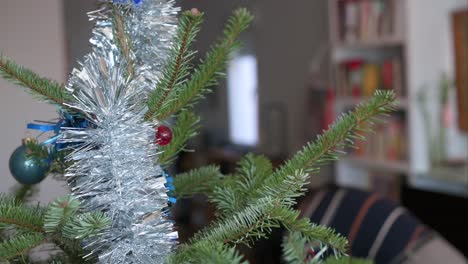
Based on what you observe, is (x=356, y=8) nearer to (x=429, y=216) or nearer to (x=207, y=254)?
(x=429, y=216)

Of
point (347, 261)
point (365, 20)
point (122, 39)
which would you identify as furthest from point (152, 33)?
point (365, 20)

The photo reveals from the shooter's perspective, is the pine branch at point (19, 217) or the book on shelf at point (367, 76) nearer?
the pine branch at point (19, 217)

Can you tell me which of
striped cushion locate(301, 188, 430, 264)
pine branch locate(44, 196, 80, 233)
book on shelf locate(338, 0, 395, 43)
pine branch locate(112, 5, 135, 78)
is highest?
book on shelf locate(338, 0, 395, 43)

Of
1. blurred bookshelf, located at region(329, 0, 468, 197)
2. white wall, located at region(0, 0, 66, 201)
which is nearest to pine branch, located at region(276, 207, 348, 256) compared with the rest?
white wall, located at region(0, 0, 66, 201)

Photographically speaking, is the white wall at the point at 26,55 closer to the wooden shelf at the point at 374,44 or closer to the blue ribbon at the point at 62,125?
the blue ribbon at the point at 62,125

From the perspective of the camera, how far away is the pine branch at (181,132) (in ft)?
1.84

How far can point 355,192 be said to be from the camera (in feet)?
5.50

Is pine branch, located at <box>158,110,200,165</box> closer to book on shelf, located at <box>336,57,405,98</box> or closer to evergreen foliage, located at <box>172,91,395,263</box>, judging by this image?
evergreen foliage, located at <box>172,91,395,263</box>

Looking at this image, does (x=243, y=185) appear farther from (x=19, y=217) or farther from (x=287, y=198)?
(x=19, y=217)

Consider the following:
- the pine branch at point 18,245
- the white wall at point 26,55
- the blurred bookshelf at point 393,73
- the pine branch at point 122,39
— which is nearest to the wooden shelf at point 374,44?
the blurred bookshelf at point 393,73

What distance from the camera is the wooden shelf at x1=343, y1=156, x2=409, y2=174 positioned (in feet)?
9.90

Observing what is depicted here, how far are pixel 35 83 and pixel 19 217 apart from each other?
12cm

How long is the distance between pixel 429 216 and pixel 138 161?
2513mm

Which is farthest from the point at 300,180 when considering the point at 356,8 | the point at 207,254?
the point at 356,8
